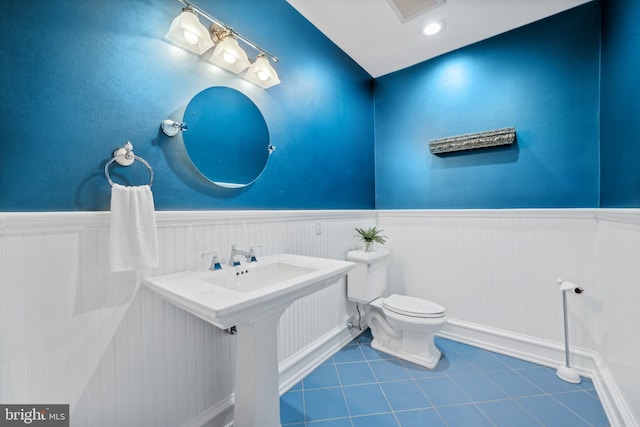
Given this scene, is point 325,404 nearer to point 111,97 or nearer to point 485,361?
point 485,361

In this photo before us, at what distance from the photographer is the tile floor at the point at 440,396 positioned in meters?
1.31

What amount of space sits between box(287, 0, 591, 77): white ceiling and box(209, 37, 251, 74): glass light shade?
748 millimetres

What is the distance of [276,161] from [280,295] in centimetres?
95

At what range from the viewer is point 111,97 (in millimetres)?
937

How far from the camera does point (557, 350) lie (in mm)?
1748

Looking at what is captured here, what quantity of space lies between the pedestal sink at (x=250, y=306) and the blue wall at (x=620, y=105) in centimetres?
150

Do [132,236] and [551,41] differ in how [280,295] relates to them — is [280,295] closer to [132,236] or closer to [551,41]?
[132,236]

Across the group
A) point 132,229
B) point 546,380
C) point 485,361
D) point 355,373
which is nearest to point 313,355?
point 355,373

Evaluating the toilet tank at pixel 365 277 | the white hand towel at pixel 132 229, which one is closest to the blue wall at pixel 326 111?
the white hand towel at pixel 132 229

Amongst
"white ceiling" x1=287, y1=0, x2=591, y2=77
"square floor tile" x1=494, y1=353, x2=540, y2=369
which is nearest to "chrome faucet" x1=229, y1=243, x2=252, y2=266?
"white ceiling" x1=287, y1=0, x2=591, y2=77

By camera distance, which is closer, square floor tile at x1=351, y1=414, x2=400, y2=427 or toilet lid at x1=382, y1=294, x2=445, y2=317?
square floor tile at x1=351, y1=414, x2=400, y2=427

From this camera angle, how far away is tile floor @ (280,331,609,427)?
1.31 metres

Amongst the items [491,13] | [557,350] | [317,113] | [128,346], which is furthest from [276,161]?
[557,350]

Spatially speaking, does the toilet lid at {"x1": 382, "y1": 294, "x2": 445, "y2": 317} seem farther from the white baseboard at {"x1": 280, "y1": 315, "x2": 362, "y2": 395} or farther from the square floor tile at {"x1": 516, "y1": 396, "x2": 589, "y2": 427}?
the square floor tile at {"x1": 516, "y1": 396, "x2": 589, "y2": 427}
